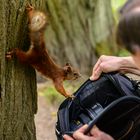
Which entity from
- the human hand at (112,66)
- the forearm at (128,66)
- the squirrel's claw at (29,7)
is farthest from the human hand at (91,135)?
the squirrel's claw at (29,7)

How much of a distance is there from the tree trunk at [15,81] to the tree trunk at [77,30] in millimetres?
3521

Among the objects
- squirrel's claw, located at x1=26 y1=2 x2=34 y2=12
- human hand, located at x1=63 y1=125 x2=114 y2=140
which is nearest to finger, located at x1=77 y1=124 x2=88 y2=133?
human hand, located at x1=63 y1=125 x2=114 y2=140

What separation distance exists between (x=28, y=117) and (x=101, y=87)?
57 cm

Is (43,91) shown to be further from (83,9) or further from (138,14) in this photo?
(138,14)

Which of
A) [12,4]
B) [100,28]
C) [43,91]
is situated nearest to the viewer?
[12,4]

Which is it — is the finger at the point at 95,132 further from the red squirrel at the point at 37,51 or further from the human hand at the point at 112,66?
the red squirrel at the point at 37,51

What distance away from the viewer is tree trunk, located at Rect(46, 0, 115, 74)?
6867 millimetres

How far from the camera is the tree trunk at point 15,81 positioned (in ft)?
9.61

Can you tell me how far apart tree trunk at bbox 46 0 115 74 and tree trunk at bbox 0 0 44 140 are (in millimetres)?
3521

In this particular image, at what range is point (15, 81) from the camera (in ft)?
10.2

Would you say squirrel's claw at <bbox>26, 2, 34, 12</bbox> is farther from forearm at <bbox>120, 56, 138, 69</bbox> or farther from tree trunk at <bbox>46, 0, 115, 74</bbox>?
tree trunk at <bbox>46, 0, 115, 74</bbox>

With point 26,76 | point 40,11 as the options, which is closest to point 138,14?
point 40,11

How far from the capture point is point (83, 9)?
7.15 metres

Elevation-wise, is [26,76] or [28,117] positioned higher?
[26,76]
